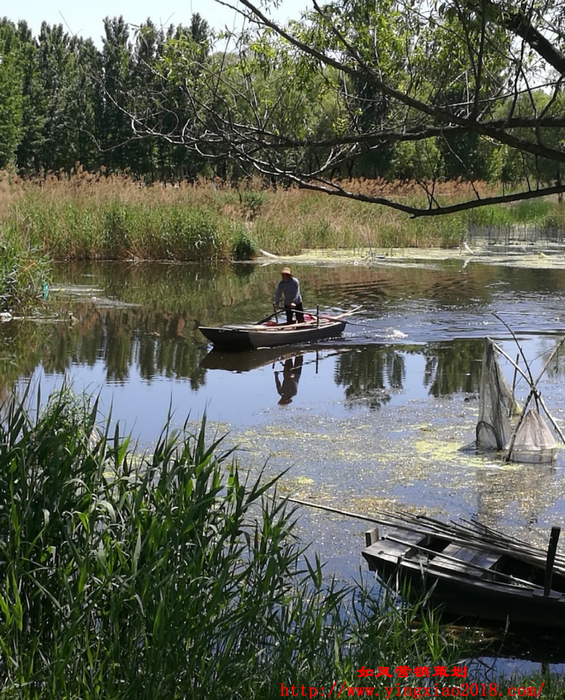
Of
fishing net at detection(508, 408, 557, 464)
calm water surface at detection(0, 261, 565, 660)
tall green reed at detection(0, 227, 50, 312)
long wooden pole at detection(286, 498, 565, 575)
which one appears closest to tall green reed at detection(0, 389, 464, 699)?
calm water surface at detection(0, 261, 565, 660)

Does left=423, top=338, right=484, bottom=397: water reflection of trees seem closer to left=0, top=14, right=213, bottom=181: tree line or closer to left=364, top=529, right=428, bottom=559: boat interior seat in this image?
left=364, top=529, right=428, bottom=559: boat interior seat

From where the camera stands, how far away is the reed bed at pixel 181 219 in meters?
28.6

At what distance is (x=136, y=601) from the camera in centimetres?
453

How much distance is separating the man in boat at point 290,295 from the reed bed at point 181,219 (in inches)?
368

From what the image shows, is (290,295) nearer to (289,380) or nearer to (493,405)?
(289,380)

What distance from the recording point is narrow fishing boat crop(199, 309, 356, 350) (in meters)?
16.1

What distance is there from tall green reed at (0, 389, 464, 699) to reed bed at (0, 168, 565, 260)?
1996 cm

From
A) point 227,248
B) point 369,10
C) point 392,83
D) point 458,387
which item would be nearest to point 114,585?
point 369,10

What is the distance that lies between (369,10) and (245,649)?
11.9ft

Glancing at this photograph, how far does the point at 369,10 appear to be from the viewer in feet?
19.4

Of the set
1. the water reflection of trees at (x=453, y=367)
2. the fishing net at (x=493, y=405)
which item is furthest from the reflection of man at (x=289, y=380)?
the fishing net at (x=493, y=405)

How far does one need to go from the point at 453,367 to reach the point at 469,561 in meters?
9.12

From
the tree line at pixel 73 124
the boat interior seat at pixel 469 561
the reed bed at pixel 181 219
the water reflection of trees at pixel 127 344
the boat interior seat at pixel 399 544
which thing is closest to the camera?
the boat interior seat at pixel 469 561

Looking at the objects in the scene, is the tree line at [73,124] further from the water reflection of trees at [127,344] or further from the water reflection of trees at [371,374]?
the water reflection of trees at [371,374]
